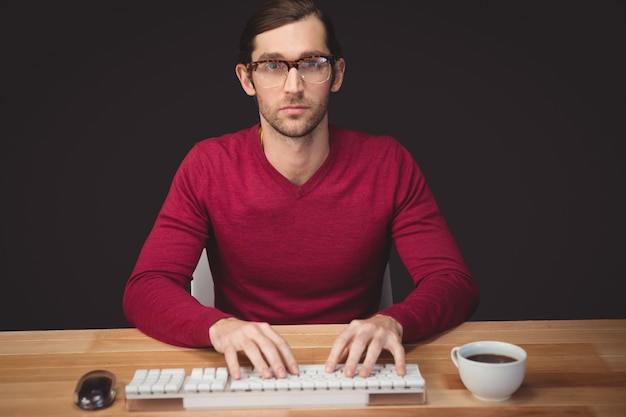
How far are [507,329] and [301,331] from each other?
424 millimetres

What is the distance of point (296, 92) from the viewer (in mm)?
1998

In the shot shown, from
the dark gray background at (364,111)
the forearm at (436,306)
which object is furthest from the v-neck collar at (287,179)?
the dark gray background at (364,111)

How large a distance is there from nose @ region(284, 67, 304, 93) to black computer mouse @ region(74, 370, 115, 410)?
2.74ft

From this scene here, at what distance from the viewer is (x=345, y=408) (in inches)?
Answer: 54.5

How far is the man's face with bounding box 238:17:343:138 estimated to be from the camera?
6.63 feet

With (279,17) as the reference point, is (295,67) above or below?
below

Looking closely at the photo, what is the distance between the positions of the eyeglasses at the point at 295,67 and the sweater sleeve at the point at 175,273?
0.30 m

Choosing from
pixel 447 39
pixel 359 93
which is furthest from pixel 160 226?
pixel 447 39

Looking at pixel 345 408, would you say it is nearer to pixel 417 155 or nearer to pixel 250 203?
pixel 250 203

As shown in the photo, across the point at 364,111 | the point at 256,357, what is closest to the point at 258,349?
the point at 256,357

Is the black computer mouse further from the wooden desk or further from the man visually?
the man

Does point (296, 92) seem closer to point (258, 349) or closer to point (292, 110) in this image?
point (292, 110)

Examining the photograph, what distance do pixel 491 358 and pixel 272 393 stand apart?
1.24 ft

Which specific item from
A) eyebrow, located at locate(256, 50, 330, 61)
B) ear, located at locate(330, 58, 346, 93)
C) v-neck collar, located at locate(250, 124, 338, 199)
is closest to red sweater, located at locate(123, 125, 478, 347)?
v-neck collar, located at locate(250, 124, 338, 199)
